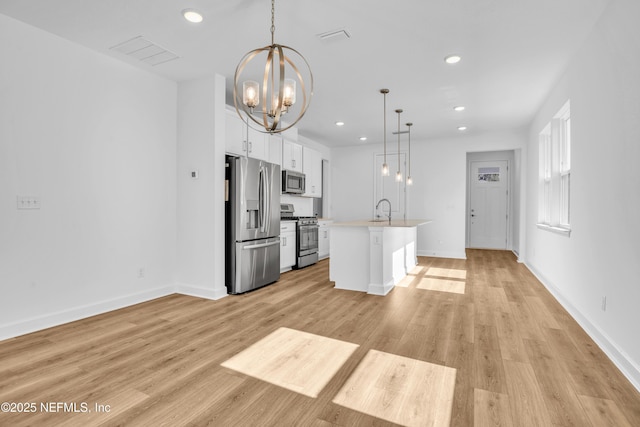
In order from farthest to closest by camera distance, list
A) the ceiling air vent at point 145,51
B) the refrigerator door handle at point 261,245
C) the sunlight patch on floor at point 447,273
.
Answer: the sunlight patch on floor at point 447,273 → the refrigerator door handle at point 261,245 → the ceiling air vent at point 145,51

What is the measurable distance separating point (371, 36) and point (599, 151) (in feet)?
7.26

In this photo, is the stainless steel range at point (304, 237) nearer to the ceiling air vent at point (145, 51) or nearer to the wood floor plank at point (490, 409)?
the ceiling air vent at point (145, 51)

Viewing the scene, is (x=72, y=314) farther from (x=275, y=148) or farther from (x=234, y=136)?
(x=275, y=148)

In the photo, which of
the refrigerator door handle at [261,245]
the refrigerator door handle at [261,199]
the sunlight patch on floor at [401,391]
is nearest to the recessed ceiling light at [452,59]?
the refrigerator door handle at [261,199]

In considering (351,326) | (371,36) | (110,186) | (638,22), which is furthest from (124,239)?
(638,22)

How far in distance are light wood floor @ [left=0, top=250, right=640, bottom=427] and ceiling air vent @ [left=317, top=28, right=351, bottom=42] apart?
8.86 ft

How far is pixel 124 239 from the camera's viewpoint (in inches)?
144

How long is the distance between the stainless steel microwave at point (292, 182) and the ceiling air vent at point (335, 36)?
299 cm

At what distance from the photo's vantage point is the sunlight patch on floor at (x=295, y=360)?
2.05 m

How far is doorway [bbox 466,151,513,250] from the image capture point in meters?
8.24

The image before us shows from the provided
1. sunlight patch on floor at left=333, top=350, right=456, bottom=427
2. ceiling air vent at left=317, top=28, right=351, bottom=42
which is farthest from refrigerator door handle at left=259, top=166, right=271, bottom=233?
sunlight patch on floor at left=333, top=350, right=456, bottom=427

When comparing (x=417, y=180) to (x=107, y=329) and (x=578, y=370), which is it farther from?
(x=107, y=329)

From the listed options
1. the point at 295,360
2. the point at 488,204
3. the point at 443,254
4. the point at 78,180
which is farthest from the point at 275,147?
the point at 488,204

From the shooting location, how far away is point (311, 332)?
285 cm
